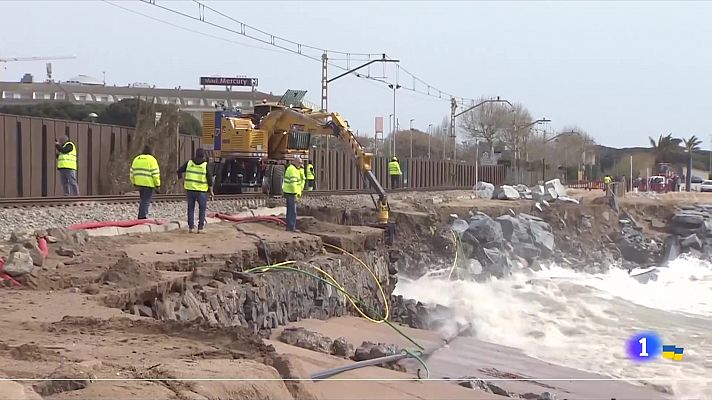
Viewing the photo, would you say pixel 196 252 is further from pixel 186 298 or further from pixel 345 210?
pixel 345 210

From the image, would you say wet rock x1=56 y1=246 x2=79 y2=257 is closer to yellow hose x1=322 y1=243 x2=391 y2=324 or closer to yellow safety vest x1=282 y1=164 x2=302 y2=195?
yellow hose x1=322 y1=243 x2=391 y2=324

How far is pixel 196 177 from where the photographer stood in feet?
51.3

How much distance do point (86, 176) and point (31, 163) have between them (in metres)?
2.56

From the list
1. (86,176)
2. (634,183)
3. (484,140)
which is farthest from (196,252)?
(484,140)

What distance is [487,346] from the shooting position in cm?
1580

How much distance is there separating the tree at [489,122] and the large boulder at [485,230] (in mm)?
47643

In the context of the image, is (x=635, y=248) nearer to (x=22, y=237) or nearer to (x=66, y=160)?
(x=66, y=160)

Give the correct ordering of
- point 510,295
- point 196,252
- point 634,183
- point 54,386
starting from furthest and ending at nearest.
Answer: point 634,183 → point 510,295 → point 196,252 → point 54,386

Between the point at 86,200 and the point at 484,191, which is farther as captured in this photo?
the point at 484,191

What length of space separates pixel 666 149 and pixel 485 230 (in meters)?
51.6

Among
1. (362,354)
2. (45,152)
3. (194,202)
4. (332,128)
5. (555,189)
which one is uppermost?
(332,128)

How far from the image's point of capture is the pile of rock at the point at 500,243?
28875mm

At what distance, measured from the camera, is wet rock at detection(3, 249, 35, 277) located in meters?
10.1

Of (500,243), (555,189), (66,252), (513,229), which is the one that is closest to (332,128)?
(500,243)
